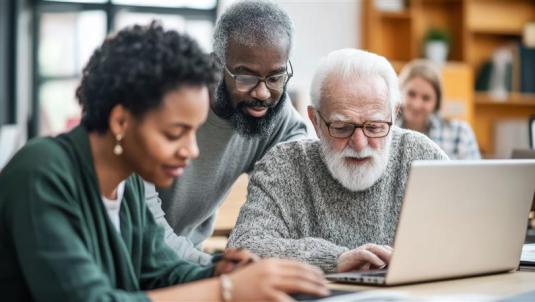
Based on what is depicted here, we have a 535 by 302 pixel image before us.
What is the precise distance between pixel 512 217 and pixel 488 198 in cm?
12

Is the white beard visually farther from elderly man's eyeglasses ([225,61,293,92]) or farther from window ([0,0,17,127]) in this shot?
window ([0,0,17,127])

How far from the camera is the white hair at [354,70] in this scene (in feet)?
7.07

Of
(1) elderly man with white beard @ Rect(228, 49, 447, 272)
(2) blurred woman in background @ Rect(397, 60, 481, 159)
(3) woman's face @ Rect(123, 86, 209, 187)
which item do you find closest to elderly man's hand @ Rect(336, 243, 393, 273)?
(1) elderly man with white beard @ Rect(228, 49, 447, 272)

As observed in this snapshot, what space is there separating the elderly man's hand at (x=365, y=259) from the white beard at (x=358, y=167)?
0.30 metres

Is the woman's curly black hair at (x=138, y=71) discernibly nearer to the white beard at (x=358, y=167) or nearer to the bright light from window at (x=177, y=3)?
the white beard at (x=358, y=167)

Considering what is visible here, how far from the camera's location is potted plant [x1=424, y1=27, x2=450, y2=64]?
7.20 m

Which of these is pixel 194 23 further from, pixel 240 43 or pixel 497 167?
pixel 497 167

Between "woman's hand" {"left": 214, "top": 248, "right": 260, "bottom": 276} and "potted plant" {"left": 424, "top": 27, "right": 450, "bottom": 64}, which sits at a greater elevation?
"potted plant" {"left": 424, "top": 27, "right": 450, "bottom": 64}

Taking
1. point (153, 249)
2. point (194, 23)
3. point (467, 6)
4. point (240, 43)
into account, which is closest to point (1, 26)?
point (194, 23)

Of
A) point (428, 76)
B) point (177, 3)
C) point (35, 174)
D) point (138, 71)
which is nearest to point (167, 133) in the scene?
point (138, 71)

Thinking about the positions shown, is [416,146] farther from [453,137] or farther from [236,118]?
[453,137]

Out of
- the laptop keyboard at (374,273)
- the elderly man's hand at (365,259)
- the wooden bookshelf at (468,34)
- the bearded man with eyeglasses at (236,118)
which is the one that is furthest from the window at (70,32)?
the laptop keyboard at (374,273)

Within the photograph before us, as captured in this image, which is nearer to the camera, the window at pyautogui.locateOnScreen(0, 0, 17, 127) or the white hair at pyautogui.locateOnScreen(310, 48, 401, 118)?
the white hair at pyautogui.locateOnScreen(310, 48, 401, 118)

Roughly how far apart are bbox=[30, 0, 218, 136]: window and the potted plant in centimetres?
172
